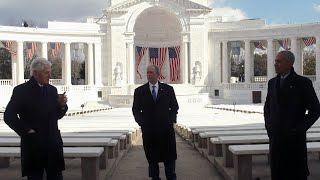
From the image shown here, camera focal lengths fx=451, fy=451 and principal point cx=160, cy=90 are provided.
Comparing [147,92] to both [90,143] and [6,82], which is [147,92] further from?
[6,82]

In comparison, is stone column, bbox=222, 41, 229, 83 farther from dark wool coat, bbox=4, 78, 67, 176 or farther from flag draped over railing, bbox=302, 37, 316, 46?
dark wool coat, bbox=4, 78, 67, 176

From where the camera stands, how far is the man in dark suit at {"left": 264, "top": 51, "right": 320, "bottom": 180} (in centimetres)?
616

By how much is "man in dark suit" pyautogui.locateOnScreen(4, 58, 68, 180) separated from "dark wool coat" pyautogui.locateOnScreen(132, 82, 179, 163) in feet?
7.60

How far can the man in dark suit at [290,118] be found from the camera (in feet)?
20.2

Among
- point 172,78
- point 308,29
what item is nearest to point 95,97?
point 172,78

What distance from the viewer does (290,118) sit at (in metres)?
6.16

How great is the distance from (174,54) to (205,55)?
405 centimetres

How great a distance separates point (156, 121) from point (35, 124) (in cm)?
271

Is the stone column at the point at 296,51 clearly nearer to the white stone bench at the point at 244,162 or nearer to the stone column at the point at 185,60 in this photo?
the stone column at the point at 185,60

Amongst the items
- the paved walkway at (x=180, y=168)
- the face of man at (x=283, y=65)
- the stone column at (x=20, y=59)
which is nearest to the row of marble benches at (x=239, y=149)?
the paved walkway at (x=180, y=168)

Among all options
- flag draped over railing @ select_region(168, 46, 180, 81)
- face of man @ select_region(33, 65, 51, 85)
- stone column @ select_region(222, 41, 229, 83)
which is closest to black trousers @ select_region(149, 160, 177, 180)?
face of man @ select_region(33, 65, 51, 85)

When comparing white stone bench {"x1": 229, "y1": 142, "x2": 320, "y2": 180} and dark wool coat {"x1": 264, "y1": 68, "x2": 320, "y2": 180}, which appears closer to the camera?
dark wool coat {"x1": 264, "y1": 68, "x2": 320, "y2": 180}

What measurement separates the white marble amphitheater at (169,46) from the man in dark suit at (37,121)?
4271cm

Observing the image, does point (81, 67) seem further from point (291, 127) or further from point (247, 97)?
point (291, 127)
